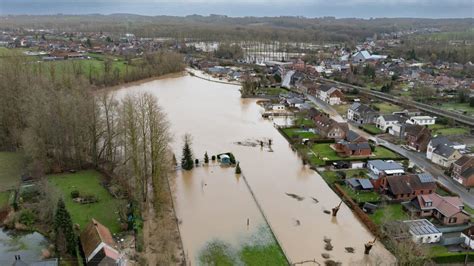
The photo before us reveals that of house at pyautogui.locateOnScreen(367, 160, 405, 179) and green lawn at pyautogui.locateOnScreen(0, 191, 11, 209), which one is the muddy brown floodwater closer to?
house at pyautogui.locateOnScreen(367, 160, 405, 179)

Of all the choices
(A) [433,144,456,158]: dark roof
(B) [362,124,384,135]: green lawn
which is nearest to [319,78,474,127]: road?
(B) [362,124,384,135]: green lawn

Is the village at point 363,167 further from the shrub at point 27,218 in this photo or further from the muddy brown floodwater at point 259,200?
the muddy brown floodwater at point 259,200

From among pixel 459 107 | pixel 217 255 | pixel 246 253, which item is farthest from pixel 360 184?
pixel 459 107

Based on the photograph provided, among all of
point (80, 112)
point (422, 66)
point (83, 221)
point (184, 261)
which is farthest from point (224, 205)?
point (422, 66)

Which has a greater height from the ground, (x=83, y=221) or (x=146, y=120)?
(x=146, y=120)

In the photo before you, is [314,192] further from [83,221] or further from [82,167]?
[82,167]
